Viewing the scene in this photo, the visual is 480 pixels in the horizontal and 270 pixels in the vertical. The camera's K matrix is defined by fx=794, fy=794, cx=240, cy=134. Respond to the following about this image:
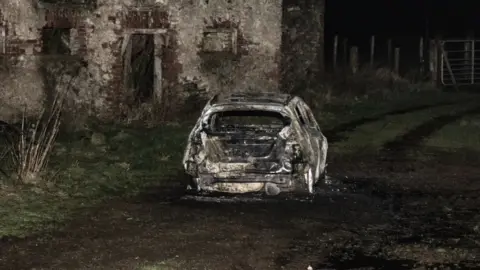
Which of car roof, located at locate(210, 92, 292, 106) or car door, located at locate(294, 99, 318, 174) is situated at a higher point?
car roof, located at locate(210, 92, 292, 106)

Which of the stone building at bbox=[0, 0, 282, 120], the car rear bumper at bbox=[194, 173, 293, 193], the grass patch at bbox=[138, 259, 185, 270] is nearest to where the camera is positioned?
the grass patch at bbox=[138, 259, 185, 270]

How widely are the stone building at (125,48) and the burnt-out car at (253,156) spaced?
348 inches

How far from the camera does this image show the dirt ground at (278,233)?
8406mm

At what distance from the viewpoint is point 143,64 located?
22.7 m

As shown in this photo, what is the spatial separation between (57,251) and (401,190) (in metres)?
5.99

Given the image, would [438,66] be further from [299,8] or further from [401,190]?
[401,190]

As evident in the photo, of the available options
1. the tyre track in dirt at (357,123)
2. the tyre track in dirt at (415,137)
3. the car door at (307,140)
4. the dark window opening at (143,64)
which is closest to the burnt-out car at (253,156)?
the car door at (307,140)

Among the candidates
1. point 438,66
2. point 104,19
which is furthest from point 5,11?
point 438,66

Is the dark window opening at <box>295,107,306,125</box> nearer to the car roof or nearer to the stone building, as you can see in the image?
the car roof

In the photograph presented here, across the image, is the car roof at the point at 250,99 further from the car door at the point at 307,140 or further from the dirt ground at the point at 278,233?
the dirt ground at the point at 278,233

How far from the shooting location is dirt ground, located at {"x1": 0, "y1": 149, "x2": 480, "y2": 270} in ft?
27.6

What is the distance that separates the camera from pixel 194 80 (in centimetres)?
2120

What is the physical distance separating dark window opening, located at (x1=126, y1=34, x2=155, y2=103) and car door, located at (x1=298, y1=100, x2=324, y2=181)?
30.7 feet

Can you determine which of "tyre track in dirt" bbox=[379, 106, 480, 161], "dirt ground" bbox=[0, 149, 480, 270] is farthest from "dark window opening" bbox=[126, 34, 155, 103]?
"dirt ground" bbox=[0, 149, 480, 270]
